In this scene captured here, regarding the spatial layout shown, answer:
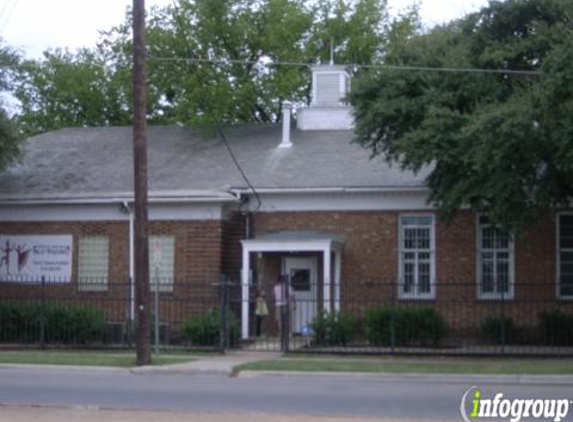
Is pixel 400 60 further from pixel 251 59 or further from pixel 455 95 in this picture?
pixel 251 59

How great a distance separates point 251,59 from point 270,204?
53.4ft

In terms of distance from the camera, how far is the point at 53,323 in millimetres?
29797

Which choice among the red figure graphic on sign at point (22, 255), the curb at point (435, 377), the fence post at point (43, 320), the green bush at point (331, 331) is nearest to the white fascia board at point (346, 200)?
the green bush at point (331, 331)

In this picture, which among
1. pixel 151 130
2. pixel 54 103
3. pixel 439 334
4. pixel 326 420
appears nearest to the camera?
pixel 326 420

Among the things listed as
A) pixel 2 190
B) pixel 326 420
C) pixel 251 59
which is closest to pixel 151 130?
pixel 2 190

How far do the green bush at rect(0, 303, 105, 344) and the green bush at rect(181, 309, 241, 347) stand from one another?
2.49 metres

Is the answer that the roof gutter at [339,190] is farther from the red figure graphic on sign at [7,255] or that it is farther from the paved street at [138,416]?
the paved street at [138,416]

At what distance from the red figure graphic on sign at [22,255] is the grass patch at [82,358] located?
5.15 metres

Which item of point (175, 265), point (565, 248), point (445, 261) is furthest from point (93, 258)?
point (565, 248)

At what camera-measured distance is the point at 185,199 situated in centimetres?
3089

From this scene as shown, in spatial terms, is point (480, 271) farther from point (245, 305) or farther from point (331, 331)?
point (245, 305)

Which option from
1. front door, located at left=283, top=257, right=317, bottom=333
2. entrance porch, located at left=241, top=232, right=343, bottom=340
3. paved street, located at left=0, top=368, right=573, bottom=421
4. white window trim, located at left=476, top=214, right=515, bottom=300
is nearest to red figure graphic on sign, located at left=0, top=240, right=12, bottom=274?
entrance porch, located at left=241, top=232, right=343, bottom=340

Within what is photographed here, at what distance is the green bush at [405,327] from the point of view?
2827cm

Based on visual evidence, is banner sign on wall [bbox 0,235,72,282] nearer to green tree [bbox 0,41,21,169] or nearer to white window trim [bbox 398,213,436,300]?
green tree [bbox 0,41,21,169]
